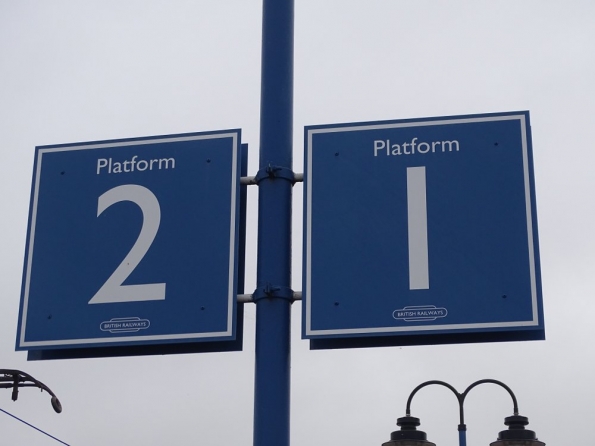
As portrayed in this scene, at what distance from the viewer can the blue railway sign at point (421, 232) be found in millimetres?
5598

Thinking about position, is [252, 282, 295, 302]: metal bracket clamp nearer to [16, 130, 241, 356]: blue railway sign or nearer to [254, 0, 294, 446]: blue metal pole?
[254, 0, 294, 446]: blue metal pole

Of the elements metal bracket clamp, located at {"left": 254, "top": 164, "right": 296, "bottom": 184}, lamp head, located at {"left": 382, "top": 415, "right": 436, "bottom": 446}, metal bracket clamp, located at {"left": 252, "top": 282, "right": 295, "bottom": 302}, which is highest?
metal bracket clamp, located at {"left": 254, "top": 164, "right": 296, "bottom": 184}

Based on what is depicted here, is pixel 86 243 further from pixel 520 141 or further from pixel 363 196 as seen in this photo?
pixel 520 141

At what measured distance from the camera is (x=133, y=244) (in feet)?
20.0

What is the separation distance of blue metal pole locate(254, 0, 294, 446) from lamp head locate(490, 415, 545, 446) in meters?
2.72

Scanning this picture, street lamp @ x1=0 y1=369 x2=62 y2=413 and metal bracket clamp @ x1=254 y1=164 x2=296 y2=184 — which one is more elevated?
metal bracket clamp @ x1=254 y1=164 x2=296 y2=184

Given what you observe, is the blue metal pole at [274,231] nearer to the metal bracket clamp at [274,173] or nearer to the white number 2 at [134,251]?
the metal bracket clamp at [274,173]

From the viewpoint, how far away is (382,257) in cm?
581

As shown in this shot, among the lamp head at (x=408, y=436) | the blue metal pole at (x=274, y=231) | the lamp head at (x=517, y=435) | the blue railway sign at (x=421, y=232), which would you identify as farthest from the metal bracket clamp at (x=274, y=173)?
the lamp head at (x=517, y=435)

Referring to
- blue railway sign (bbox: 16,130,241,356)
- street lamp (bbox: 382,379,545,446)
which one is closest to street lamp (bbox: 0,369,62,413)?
blue railway sign (bbox: 16,130,241,356)

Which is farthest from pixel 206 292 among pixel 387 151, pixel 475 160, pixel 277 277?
pixel 475 160

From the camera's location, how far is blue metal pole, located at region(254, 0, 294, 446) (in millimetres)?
5469

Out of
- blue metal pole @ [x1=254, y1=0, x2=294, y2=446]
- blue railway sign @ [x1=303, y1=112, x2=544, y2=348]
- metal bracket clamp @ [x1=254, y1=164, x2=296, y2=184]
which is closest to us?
blue metal pole @ [x1=254, y1=0, x2=294, y2=446]

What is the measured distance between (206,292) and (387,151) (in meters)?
1.27
